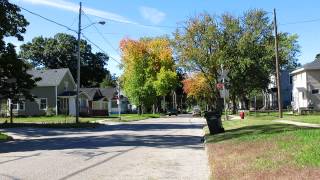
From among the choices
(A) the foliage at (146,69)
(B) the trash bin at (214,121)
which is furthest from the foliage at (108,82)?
(B) the trash bin at (214,121)

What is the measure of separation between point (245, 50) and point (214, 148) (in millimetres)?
45447

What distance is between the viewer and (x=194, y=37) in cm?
6525

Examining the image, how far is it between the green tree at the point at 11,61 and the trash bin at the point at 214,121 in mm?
15344

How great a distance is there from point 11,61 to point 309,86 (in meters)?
34.7

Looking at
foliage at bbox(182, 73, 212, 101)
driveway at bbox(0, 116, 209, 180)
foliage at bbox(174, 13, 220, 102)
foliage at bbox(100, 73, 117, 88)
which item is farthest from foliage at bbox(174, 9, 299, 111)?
foliage at bbox(100, 73, 117, 88)

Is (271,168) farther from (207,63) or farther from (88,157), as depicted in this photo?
(207,63)

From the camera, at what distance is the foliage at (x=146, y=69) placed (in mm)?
89250

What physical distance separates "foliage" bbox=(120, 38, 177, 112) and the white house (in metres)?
28.7

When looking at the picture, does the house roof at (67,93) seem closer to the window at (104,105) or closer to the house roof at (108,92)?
the window at (104,105)

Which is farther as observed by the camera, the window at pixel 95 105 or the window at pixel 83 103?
the window at pixel 95 105

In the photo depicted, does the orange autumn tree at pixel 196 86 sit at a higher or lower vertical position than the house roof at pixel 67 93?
higher

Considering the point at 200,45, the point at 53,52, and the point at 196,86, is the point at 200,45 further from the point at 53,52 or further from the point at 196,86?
the point at 53,52

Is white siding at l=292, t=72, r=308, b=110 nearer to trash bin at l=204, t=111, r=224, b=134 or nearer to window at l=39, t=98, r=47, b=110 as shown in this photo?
window at l=39, t=98, r=47, b=110

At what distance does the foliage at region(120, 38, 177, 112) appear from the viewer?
293ft
